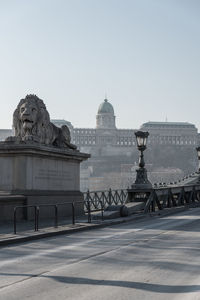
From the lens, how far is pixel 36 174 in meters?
18.9

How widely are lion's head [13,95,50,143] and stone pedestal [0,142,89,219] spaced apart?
0.72 m

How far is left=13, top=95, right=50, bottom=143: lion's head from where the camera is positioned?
63.1 feet

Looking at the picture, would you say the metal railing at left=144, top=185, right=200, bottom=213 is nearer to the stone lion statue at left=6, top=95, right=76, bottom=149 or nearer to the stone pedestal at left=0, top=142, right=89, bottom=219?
the stone pedestal at left=0, top=142, right=89, bottom=219

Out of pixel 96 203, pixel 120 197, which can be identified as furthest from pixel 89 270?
pixel 120 197

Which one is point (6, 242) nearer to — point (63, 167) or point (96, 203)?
point (63, 167)

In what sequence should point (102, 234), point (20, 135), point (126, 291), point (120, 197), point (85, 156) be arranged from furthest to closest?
point (120, 197) → point (85, 156) → point (20, 135) → point (102, 234) → point (126, 291)

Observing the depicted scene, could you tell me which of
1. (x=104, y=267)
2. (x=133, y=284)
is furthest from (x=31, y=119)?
(x=133, y=284)

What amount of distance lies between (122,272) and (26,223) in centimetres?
876

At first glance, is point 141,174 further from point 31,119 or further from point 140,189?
point 31,119

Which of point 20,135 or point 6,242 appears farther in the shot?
point 20,135

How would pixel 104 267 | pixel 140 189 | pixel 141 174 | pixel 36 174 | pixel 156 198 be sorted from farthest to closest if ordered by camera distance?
1. pixel 141 174
2. pixel 156 198
3. pixel 140 189
4. pixel 36 174
5. pixel 104 267

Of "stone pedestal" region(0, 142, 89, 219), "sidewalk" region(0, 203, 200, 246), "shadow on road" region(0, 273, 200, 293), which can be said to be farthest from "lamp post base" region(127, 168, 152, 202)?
"shadow on road" region(0, 273, 200, 293)

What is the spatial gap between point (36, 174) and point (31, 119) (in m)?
2.16

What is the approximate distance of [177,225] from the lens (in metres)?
17.4
